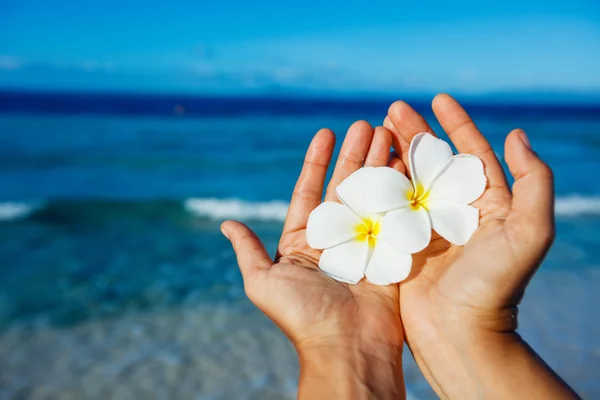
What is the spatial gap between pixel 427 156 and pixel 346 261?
21.6 inches

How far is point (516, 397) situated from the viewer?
5.63ft

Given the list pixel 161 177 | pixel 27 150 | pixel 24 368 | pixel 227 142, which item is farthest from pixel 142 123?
pixel 24 368

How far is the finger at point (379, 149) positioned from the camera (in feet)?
7.54

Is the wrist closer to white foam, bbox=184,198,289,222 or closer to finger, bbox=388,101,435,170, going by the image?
finger, bbox=388,101,435,170

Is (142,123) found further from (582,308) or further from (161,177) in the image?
(582,308)

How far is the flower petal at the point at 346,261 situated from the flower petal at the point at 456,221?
31 centimetres

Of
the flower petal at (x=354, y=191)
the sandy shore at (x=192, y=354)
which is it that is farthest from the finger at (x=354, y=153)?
the sandy shore at (x=192, y=354)

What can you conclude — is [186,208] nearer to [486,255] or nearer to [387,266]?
[387,266]

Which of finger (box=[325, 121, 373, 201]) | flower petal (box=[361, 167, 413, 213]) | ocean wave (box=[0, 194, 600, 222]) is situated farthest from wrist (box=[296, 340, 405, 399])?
ocean wave (box=[0, 194, 600, 222])

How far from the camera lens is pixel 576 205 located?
769cm

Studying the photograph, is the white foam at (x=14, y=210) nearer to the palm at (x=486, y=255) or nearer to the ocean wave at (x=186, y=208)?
the ocean wave at (x=186, y=208)

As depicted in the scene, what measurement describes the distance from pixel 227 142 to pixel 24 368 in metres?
10.7

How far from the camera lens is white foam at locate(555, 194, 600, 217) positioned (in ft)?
24.0

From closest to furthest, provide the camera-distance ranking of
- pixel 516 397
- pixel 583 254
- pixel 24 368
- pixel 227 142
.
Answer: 1. pixel 516 397
2. pixel 24 368
3. pixel 583 254
4. pixel 227 142
